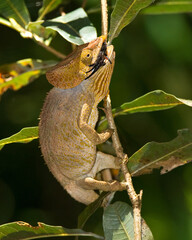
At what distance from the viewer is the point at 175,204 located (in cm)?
298

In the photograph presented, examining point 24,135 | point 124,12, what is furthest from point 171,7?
point 24,135

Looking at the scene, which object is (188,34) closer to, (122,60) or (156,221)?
(122,60)

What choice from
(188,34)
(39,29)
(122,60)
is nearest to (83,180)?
(39,29)

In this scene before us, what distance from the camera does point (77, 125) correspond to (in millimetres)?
1820

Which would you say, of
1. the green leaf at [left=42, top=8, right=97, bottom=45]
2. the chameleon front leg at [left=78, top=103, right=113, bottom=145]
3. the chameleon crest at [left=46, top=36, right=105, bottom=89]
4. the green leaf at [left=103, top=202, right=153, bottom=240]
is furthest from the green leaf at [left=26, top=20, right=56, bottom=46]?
the green leaf at [left=103, top=202, right=153, bottom=240]

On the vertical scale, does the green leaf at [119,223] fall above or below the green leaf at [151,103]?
below

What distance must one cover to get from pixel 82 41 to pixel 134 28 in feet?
5.14

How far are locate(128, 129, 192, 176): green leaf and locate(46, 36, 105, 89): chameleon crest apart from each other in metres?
0.39

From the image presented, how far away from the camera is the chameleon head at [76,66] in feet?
5.29

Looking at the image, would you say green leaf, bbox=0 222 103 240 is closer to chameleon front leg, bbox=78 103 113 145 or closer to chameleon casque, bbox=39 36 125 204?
chameleon casque, bbox=39 36 125 204

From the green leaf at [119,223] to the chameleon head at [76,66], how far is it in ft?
1.75

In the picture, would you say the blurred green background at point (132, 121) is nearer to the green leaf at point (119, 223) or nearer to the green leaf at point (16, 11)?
the green leaf at point (16, 11)

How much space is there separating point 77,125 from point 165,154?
1.28 ft

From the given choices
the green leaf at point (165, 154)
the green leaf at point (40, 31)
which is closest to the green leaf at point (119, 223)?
the green leaf at point (165, 154)
